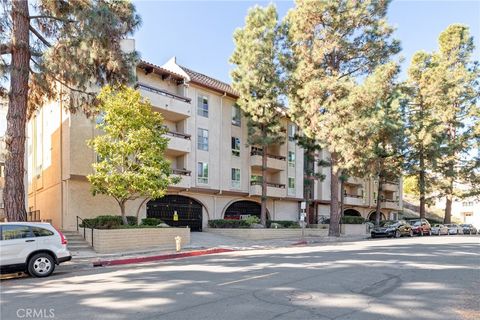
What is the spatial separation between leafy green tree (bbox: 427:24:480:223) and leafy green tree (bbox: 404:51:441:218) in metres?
0.81

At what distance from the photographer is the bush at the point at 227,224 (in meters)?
28.8

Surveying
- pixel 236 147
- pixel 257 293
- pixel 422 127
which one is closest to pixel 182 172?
pixel 236 147

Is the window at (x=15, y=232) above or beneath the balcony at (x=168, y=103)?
beneath

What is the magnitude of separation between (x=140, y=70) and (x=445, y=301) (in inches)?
943

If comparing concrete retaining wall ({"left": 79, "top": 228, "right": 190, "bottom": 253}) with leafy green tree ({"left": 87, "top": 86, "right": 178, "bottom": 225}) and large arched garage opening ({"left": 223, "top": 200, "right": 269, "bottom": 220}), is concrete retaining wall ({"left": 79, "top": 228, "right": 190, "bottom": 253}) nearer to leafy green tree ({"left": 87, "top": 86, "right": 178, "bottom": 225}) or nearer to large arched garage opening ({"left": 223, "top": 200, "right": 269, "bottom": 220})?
leafy green tree ({"left": 87, "top": 86, "right": 178, "bottom": 225})

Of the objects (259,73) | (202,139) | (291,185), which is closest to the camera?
(259,73)

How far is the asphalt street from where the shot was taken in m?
6.93

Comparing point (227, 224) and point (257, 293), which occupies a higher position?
point (257, 293)

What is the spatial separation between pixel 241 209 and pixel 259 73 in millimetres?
12070

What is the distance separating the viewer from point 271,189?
35250mm

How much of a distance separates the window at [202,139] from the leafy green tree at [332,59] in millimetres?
6876

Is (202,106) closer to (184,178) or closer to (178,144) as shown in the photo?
(178,144)

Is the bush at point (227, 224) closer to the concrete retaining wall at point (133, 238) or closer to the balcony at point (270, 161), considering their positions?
the concrete retaining wall at point (133, 238)

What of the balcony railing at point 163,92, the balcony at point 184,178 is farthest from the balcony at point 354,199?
the balcony railing at point 163,92
